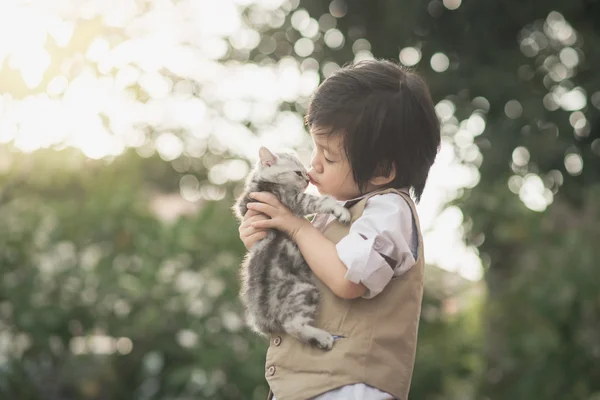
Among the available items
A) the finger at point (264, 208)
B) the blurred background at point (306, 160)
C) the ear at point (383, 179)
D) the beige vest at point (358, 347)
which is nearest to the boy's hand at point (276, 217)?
the finger at point (264, 208)

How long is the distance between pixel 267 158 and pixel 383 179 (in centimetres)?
40

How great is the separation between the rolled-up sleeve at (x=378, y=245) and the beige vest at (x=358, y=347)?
0.06 metres

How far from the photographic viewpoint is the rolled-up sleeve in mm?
1965

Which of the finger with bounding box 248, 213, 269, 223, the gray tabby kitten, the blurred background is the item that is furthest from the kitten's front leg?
the blurred background

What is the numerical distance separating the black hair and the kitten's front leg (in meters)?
0.10

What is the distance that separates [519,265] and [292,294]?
13.7 ft

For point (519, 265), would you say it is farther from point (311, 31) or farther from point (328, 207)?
point (328, 207)

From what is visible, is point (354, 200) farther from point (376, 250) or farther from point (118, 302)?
point (118, 302)

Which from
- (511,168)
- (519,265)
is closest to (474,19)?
(511,168)

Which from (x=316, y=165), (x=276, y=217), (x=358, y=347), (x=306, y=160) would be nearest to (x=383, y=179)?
(x=316, y=165)

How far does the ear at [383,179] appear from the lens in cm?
A: 220

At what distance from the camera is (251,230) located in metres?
2.27

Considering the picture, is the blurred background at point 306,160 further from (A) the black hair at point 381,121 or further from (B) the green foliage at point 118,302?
(A) the black hair at point 381,121

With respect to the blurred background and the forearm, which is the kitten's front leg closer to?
the forearm
